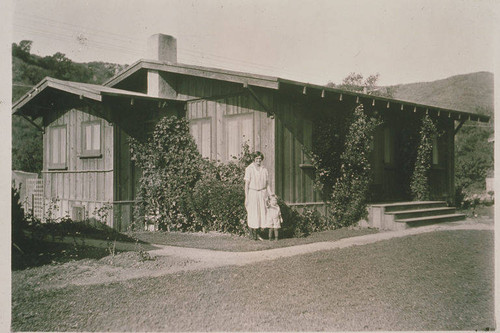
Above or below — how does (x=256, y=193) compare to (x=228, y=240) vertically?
above

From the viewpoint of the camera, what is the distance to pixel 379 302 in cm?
507

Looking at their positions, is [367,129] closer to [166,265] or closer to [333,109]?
[333,109]

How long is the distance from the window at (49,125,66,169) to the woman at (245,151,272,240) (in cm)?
706

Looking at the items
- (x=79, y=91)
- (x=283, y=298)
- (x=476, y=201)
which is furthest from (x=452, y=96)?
(x=283, y=298)

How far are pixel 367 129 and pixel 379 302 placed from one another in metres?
7.19

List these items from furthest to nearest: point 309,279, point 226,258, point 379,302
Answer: point 226,258 < point 309,279 < point 379,302

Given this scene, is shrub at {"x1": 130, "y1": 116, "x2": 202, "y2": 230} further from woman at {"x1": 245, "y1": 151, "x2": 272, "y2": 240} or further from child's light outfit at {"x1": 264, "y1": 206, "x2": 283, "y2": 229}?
child's light outfit at {"x1": 264, "y1": 206, "x2": 283, "y2": 229}

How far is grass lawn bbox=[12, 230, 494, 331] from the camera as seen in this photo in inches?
178

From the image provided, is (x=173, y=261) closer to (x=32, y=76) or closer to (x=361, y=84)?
(x=32, y=76)

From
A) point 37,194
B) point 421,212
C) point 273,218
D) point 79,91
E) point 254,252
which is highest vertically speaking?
point 79,91

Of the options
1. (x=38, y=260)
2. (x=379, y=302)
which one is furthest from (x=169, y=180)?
(x=379, y=302)

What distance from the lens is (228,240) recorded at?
9883 millimetres

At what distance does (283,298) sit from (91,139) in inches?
376

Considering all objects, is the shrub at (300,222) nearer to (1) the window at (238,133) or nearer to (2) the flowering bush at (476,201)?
(1) the window at (238,133)
